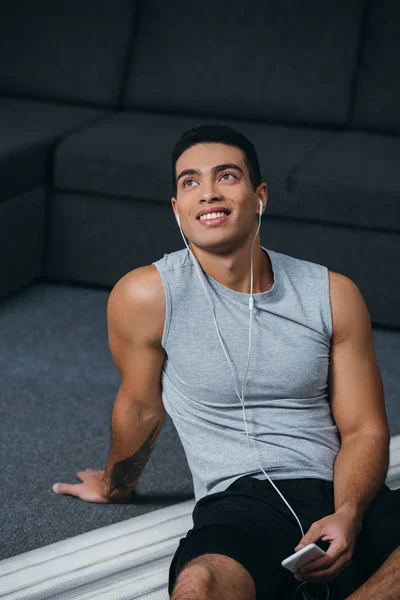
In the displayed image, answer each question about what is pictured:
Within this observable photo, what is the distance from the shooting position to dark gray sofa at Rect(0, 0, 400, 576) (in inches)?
110

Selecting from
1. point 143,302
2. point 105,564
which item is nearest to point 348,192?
point 143,302

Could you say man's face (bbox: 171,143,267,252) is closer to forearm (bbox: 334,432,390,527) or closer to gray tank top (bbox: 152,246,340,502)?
gray tank top (bbox: 152,246,340,502)

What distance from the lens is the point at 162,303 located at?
1607mm

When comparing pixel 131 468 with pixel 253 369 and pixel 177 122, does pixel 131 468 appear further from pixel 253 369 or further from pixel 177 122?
pixel 177 122

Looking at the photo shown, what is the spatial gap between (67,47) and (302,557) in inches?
102

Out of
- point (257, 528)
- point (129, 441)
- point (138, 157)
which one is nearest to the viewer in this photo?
point (257, 528)

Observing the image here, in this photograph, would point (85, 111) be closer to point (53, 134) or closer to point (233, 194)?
point (53, 134)

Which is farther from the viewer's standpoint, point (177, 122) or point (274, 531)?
point (177, 122)

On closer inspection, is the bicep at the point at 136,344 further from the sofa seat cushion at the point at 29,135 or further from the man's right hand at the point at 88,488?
the sofa seat cushion at the point at 29,135

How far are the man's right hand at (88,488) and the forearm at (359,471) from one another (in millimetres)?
588

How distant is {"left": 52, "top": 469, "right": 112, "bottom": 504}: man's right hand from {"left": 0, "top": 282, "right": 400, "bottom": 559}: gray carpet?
14 mm

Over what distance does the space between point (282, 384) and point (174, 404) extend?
0.20 m

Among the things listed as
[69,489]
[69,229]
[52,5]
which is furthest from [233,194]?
[52,5]

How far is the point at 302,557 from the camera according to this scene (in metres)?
1.32
